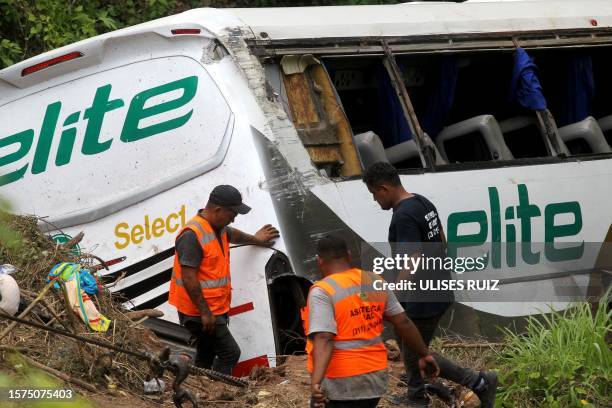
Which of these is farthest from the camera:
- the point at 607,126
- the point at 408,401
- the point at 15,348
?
the point at 607,126

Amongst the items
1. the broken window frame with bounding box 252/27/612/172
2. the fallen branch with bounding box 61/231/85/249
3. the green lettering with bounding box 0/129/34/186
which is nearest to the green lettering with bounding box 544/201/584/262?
the broken window frame with bounding box 252/27/612/172

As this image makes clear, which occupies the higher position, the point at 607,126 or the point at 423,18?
the point at 423,18

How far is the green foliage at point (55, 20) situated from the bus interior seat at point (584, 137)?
14.6 ft

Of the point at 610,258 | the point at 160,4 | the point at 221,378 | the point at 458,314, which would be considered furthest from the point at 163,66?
the point at 160,4

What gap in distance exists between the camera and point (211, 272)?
591cm

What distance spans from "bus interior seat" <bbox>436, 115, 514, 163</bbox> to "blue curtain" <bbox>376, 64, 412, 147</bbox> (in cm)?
35

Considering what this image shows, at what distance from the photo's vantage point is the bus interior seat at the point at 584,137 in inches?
316

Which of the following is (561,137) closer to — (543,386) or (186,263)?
(543,386)

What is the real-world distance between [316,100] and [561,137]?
2.49 metres

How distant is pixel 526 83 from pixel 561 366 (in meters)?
2.49

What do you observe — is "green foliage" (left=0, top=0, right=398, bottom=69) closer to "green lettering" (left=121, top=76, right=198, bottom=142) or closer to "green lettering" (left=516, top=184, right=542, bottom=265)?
"green lettering" (left=121, top=76, right=198, bottom=142)

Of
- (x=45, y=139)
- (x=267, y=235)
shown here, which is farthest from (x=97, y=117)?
(x=267, y=235)

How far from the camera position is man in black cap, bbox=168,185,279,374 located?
5.80 m

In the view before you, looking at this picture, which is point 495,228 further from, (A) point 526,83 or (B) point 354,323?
(B) point 354,323
